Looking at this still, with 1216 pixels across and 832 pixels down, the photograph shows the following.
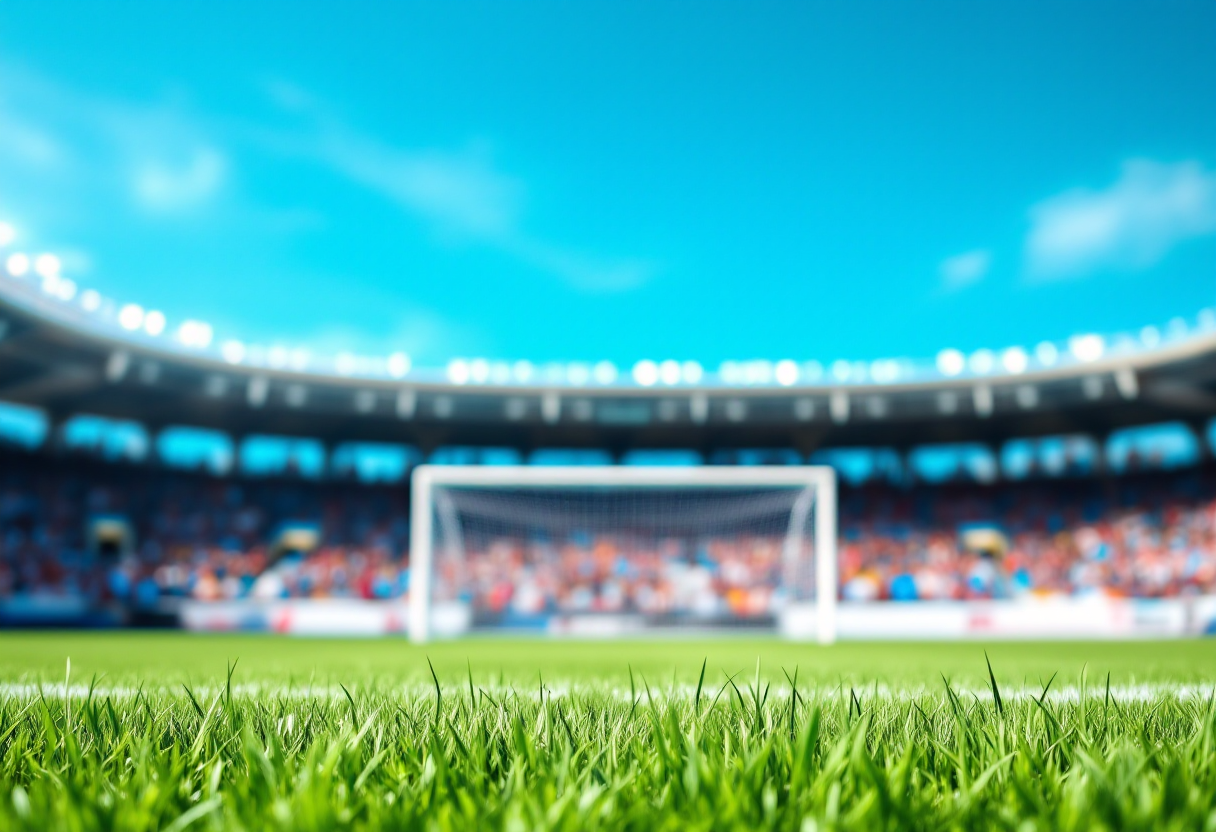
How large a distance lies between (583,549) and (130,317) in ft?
44.0

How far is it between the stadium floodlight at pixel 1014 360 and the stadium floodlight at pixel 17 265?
78.5ft

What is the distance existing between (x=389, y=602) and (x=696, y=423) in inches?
402

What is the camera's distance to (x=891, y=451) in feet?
94.1

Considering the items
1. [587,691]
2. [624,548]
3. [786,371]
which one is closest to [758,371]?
[786,371]

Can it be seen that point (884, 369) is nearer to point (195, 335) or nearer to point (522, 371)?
point (522, 371)

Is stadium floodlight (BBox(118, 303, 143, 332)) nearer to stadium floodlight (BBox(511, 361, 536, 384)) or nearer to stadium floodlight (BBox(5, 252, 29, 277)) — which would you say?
stadium floodlight (BBox(5, 252, 29, 277))

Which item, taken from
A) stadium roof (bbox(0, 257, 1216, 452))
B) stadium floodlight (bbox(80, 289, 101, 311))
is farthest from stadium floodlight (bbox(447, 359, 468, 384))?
stadium floodlight (bbox(80, 289, 101, 311))

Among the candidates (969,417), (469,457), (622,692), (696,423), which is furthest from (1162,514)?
(622,692)

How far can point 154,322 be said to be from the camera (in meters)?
23.7

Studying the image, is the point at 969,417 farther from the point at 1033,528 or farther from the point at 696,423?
the point at 696,423

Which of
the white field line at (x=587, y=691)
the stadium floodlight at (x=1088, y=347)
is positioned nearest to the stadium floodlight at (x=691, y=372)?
the stadium floodlight at (x=1088, y=347)

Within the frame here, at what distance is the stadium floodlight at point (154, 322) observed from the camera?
2317 cm

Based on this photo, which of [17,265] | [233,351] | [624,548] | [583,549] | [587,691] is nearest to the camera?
[587,691]

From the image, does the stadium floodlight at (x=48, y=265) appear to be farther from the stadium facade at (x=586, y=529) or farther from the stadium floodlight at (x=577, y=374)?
the stadium floodlight at (x=577, y=374)
